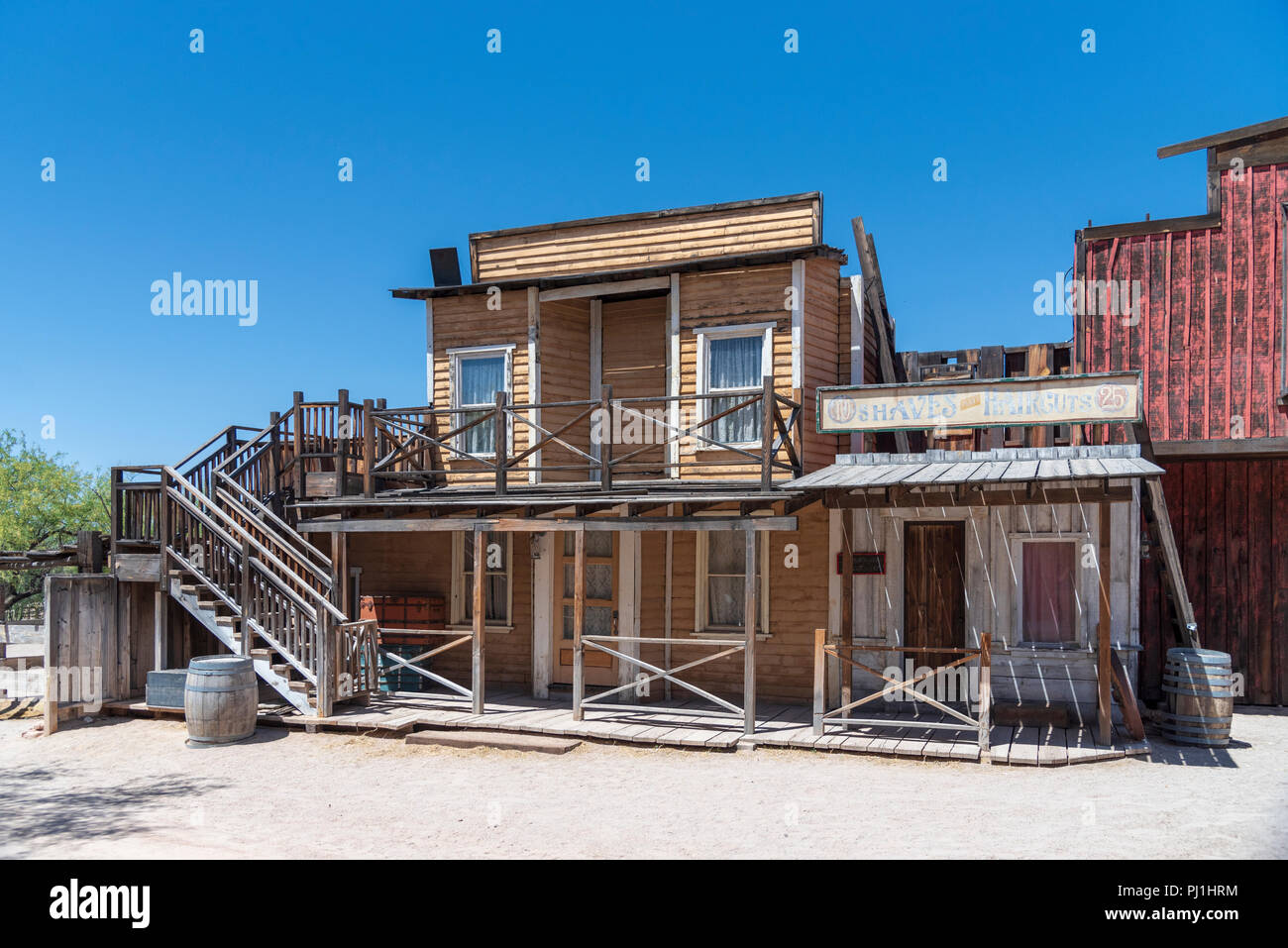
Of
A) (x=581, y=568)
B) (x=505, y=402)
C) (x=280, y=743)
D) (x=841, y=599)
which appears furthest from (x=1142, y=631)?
(x=280, y=743)

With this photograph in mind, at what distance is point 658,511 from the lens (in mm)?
14516

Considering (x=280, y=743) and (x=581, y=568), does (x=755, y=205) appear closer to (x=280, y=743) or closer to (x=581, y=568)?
(x=581, y=568)

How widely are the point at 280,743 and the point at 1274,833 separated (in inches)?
398

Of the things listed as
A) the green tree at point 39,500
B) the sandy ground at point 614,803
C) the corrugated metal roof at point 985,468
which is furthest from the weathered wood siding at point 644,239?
the green tree at point 39,500

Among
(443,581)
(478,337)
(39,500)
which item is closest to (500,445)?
(478,337)

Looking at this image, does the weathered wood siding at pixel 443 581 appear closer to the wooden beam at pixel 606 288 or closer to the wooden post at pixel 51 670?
the wooden beam at pixel 606 288

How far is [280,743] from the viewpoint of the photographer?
11977mm

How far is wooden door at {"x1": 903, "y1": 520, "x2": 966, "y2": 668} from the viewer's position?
43.7ft

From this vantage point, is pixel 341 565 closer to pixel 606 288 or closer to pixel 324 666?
pixel 324 666

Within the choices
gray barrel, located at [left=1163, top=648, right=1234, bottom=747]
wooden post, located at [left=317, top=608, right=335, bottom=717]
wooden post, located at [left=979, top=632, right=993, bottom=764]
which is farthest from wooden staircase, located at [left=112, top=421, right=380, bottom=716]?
gray barrel, located at [left=1163, top=648, right=1234, bottom=747]

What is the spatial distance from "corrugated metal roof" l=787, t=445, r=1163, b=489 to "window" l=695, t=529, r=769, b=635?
2671 millimetres

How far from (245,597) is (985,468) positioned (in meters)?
9.45

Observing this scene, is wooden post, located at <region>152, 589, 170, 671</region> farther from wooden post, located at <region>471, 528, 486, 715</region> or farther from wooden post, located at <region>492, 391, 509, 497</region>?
wooden post, located at <region>492, 391, 509, 497</region>

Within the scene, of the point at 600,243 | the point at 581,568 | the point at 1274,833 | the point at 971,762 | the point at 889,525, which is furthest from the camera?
the point at 600,243
